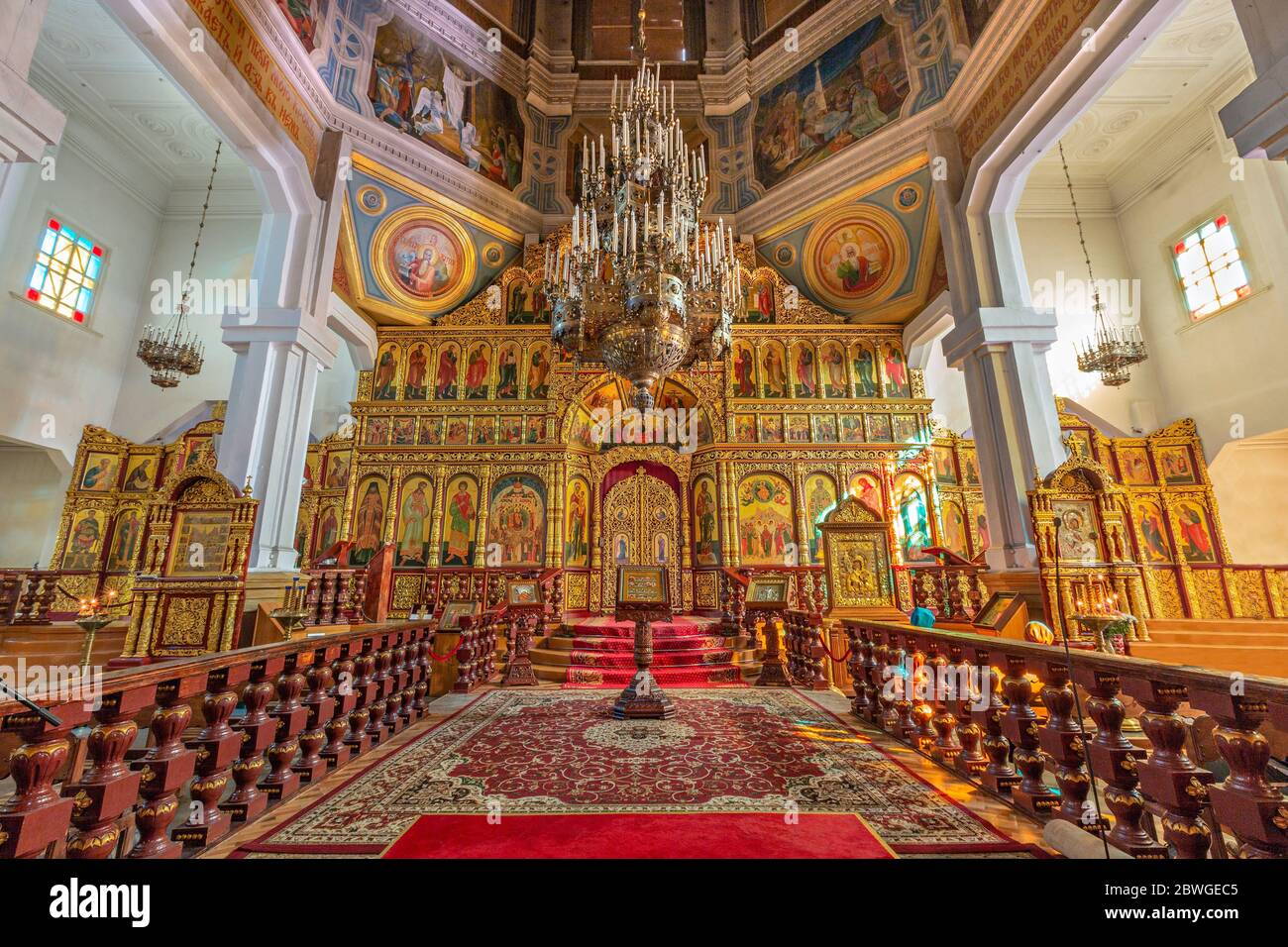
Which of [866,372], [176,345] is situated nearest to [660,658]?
[866,372]

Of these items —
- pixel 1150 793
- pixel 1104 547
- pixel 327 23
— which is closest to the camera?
pixel 1150 793

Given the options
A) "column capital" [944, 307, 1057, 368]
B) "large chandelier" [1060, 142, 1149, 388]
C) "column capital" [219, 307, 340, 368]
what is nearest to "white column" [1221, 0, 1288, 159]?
"column capital" [944, 307, 1057, 368]

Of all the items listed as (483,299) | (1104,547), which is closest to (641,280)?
(1104,547)

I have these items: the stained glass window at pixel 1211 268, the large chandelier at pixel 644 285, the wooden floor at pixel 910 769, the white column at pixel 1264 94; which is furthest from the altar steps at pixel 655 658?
the stained glass window at pixel 1211 268

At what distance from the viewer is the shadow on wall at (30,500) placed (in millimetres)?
9680

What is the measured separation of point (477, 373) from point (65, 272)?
807 cm

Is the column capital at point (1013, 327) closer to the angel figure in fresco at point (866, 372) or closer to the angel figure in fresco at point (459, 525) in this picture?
the angel figure in fresco at point (866, 372)

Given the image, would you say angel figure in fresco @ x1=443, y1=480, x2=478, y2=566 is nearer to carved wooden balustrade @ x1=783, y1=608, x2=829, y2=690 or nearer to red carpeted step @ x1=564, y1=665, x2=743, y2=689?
red carpeted step @ x1=564, y1=665, x2=743, y2=689

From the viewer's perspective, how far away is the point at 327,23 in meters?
7.88

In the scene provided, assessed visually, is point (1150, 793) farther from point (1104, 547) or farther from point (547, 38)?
point (547, 38)

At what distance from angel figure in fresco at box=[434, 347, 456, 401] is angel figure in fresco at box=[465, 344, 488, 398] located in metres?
0.31

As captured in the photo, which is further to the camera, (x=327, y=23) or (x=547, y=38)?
(x=547, y=38)

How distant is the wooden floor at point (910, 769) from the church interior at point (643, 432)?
1.2 inches

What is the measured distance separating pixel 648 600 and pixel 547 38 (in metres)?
14.6
